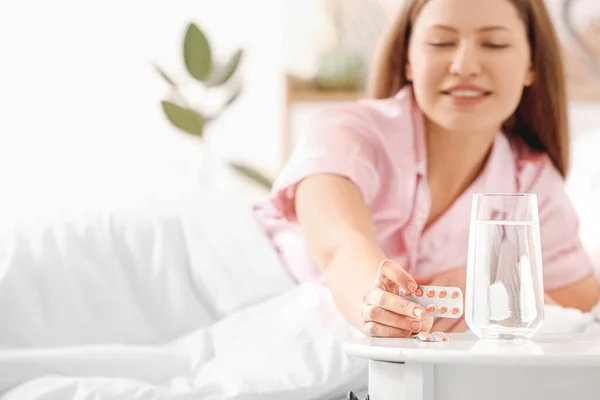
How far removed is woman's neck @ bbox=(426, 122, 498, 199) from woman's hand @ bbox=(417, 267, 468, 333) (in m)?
0.23

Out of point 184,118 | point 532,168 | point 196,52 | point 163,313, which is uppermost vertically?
point 196,52

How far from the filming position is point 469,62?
5.53 ft

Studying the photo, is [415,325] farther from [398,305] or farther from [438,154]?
[438,154]

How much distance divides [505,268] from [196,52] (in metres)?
2.62

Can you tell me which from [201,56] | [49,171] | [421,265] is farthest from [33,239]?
[49,171]

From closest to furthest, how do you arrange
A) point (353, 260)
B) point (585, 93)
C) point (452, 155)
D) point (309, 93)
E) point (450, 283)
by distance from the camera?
point (353, 260)
point (450, 283)
point (452, 155)
point (585, 93)
point (309, 93)

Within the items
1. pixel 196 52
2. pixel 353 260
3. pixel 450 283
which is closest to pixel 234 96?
pixel 196 52

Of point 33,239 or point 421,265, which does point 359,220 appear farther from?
point 33,239

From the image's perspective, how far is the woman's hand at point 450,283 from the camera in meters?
1.53

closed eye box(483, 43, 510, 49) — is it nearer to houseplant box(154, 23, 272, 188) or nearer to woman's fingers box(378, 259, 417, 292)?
woman's fingers box(378, 259, 417, 292)

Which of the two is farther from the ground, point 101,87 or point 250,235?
point 101,87

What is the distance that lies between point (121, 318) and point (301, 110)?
6.53 feet

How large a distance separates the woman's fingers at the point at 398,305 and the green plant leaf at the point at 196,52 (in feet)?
8.26

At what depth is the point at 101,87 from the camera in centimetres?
389
